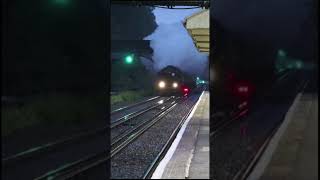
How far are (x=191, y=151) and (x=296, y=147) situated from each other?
0.93 meters

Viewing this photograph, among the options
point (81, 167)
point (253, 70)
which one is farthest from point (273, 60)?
point (81, 167)

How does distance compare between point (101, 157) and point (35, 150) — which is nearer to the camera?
point (101, 157)

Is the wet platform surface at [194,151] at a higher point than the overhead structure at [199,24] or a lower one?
lower

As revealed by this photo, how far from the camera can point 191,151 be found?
4004mm

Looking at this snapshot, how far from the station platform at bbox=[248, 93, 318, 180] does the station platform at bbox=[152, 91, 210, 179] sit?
554 millimetres

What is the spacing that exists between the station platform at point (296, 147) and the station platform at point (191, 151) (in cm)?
55

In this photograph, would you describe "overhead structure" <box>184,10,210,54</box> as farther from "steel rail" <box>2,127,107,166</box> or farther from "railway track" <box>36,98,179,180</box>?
"steel rail" <box>2,127,107,166</box>

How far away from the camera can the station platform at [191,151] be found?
3412 mm

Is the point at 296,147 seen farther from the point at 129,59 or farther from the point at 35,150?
the point at 35,150

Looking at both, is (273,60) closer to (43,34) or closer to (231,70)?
(231,70)

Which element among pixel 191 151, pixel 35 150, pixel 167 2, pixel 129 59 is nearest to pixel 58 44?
pixel 129 59

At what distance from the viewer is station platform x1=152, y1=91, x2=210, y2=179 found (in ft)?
11.2

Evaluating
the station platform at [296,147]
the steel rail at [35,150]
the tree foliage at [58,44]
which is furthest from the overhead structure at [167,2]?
the steel rail at [35,150]

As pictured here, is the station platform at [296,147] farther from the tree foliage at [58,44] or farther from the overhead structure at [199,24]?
the tree foliage at [58,44]
